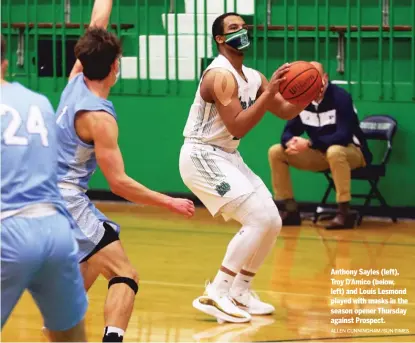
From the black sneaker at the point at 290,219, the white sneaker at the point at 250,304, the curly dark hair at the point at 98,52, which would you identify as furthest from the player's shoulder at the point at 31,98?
the black sneaker at the point at 290,219

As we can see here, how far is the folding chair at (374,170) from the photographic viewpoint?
33.9ft

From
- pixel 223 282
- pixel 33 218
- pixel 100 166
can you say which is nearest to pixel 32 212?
pixel 33 218

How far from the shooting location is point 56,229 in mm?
4039

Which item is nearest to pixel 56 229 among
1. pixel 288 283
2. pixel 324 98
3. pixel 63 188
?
pixel 63 188

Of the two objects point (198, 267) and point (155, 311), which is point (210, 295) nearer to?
point (155, 311)

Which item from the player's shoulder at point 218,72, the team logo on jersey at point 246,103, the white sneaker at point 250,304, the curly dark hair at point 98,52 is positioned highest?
the curly dark hair at point 98,52

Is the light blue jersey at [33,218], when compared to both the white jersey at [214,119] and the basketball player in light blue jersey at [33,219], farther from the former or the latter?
the white jersey at [214,119]

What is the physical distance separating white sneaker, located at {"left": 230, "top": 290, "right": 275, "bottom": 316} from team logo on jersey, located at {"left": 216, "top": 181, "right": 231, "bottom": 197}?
689 mm

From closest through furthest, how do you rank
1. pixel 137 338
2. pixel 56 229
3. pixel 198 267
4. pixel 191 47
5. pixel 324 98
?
pixel 56 229 → pixel 137 338 → pixel 198 267 → pixel 324 98 → pixel 191 47

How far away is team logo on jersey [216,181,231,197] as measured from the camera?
6.63m

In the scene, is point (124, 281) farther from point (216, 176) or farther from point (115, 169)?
point (216, 176)

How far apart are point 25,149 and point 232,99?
2781 mm

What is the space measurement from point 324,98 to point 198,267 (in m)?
2.69

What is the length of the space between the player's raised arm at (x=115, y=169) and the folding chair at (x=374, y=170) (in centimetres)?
548
